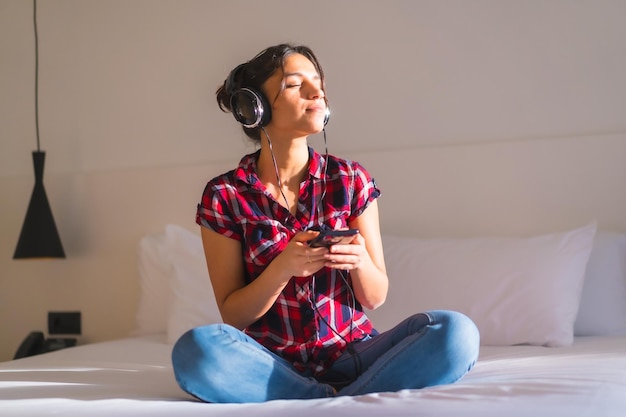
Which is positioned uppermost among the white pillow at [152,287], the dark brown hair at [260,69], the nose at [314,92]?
the dark brown hair at [260,69]

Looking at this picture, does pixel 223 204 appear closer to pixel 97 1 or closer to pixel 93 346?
pixel 93 346

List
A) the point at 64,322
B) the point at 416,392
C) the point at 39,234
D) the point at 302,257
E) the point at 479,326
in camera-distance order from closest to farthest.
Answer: the point at 416,392 < the point at 302,257 < the point at 479,326 < the point at 39,234 < the point at 64,322

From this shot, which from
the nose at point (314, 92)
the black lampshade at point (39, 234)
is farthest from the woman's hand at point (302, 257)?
the black lampshade at point (39, 234)

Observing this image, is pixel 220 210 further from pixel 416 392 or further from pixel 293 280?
pixel 416 392

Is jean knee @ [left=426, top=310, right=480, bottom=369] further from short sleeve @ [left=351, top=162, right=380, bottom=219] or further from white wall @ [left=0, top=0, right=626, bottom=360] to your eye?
white wall @ [left=0, top=0, right=626, bottom=360]

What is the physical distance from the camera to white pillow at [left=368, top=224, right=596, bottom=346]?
195 centimetres

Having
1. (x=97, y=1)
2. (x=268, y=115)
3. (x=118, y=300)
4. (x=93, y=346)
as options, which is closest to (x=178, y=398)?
(x=268, y=115)

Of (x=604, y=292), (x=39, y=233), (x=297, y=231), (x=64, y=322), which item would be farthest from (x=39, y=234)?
(x=604, y=292)

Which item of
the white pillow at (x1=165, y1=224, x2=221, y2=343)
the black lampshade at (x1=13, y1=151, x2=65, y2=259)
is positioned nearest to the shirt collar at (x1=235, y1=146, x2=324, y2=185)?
the white pillow at (x1=165, y1=224, x2=221, y2=343)

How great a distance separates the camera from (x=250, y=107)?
1.59 metres

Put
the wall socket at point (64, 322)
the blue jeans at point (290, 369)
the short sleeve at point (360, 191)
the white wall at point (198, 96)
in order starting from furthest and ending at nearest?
the wall socket at point (64, 322), the white wall at point (198, 96), the short sleeve at point (360, 191), the blue jeans at point (290, 369)

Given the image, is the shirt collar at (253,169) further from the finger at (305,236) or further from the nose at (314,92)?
the finger at (305,236)

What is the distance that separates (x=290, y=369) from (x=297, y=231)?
0.29 m

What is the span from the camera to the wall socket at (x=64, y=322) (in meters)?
2.87
